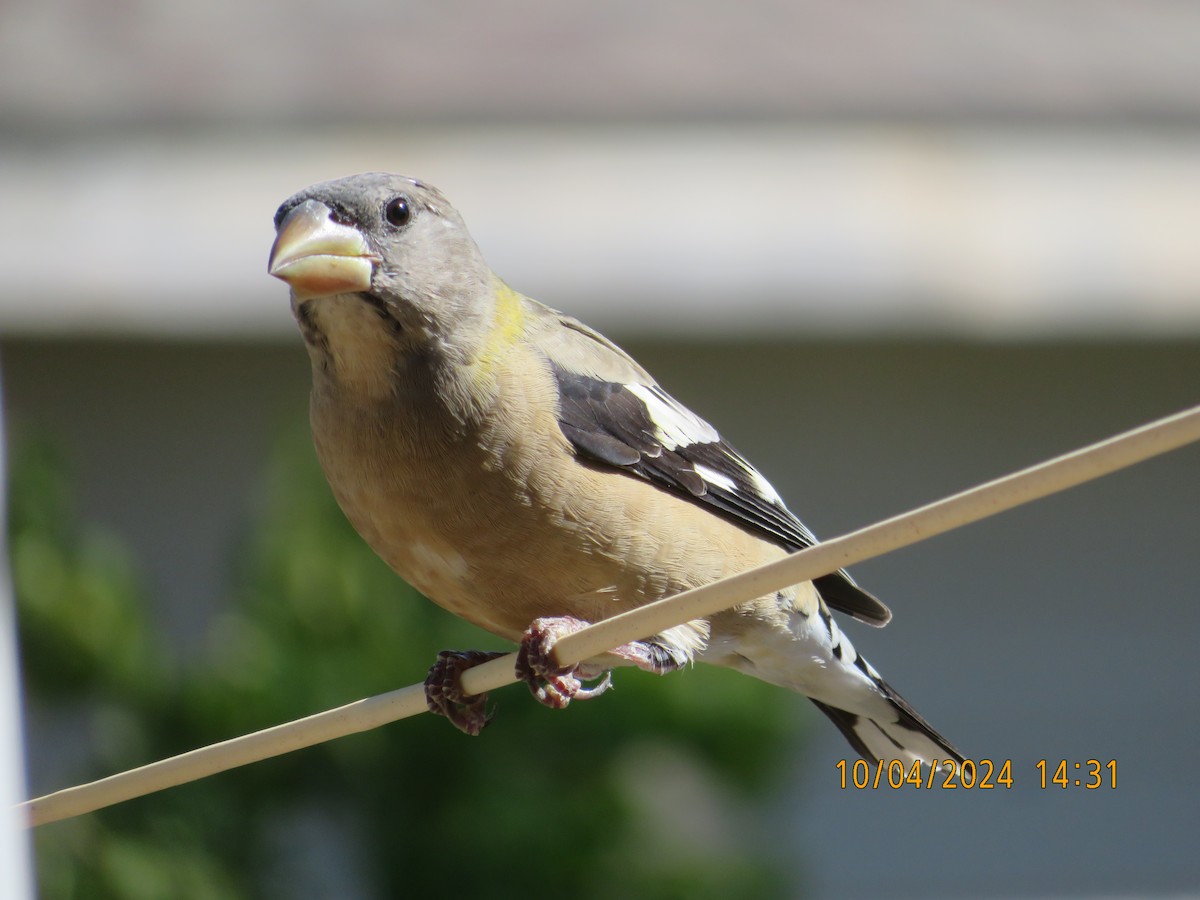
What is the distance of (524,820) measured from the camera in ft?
15.7

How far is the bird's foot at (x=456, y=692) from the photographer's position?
3.03 m

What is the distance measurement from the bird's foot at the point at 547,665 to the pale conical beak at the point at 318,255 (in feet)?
2.57

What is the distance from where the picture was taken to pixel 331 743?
5.07 metres

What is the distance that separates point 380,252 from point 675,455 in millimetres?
887

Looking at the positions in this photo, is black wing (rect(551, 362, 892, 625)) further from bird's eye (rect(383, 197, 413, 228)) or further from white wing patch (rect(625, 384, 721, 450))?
bird's eye (rect(383, 197, 413, 228))

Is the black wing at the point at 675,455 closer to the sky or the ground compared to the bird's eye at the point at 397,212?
closer to the ground

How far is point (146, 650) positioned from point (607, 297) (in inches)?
102

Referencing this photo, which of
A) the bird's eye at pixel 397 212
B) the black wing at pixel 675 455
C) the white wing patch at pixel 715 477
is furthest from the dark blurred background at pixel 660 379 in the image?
the bird's eye at pixel 397 212

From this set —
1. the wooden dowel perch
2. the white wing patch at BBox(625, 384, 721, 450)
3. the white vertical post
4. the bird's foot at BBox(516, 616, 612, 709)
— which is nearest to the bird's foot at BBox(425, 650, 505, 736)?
the bird's foot at BBox(516, 616, 612, 709)

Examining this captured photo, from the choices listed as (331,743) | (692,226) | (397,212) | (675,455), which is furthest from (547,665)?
(692,226)

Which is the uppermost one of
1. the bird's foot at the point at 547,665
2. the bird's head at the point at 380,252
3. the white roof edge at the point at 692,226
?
the white roof edge at the point at 692,226

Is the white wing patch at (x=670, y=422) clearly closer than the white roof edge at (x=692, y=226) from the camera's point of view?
Yes

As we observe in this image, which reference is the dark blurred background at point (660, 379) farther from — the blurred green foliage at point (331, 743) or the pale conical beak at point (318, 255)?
the pale conical beak at point (318, 255)

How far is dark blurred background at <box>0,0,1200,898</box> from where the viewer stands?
493 centimetres
